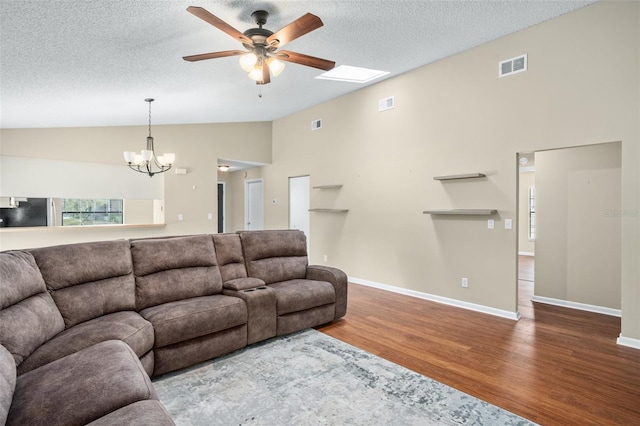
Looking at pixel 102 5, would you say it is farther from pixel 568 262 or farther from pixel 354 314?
pixel 568 262

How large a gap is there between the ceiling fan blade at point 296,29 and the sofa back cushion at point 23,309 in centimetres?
246

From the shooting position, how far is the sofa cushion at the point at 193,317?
2.53 meters

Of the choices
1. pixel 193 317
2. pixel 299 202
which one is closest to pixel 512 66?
pixel 193 317

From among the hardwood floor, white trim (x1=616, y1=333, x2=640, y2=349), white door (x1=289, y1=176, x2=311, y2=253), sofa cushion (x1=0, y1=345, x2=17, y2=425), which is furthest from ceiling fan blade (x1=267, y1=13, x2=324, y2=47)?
white door (x1=289, y1=176, x2=311, y2=253)

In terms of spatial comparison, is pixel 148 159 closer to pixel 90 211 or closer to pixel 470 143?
pixel 90 211

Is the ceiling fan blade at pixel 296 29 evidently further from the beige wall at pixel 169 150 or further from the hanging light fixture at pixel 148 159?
the beige wall at pixel 169 150

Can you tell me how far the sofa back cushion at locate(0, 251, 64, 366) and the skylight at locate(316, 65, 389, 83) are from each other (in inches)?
160

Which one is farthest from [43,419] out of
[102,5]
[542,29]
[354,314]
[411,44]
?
[542,29]

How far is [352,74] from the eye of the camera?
5164 mm

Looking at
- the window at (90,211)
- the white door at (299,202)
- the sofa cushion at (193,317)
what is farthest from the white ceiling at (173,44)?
the sofa cushion at (193,317)

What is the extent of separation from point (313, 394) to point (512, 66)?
413cm

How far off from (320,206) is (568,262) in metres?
4.04

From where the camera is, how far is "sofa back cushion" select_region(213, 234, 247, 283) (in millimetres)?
3492

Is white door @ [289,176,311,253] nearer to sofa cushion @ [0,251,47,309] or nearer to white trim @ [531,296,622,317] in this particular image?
white trim @ [531,296,622,317]
